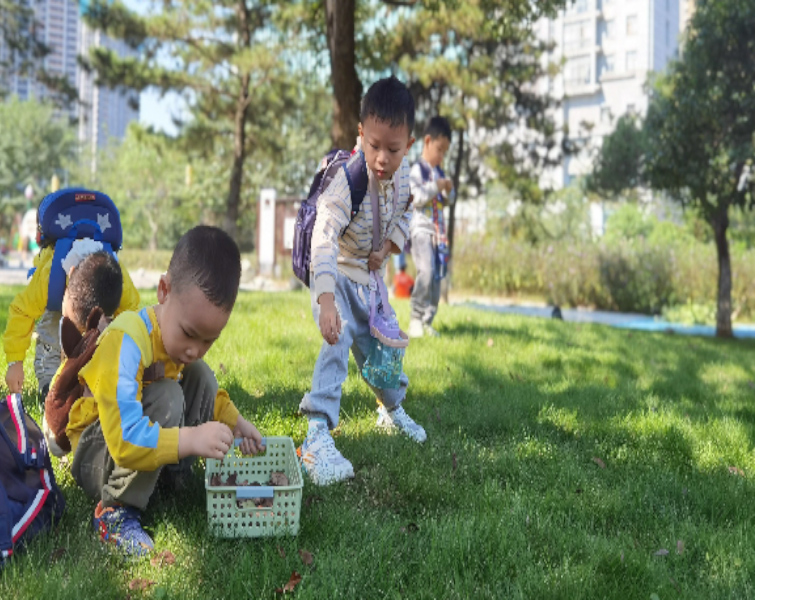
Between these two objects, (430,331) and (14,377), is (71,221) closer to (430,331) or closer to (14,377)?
(14,377)

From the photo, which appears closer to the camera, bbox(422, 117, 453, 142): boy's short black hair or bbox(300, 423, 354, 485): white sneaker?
bbox(300, 423, 354, 485): white sneaker

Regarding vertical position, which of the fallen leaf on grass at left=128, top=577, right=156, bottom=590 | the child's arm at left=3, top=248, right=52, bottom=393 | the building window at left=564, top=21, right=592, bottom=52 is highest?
the building window at left=564, top=21, right=592, bottom=52

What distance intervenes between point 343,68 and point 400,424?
528 centimetres

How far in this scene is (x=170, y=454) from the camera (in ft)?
7.43

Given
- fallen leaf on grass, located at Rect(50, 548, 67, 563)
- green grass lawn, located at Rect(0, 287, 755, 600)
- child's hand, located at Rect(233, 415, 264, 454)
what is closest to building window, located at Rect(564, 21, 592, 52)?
green grass lawn, located at Rect(0, 287, 755, 600)

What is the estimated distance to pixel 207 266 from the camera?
90.0 inches

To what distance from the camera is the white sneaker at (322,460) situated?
119 inches

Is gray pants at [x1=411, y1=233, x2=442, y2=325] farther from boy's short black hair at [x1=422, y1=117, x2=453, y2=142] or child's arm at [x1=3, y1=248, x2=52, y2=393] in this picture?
child's arm at [x1=3, y1=248, x2=52, y2=393]

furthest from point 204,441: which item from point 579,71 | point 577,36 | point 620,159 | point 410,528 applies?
point 579,71

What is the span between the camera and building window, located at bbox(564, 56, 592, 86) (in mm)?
32562

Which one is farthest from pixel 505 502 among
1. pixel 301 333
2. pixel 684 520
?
pixel 301 333

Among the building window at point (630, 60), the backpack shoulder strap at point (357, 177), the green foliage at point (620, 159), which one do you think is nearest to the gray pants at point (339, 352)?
the backpack shoulder strap at point (357, 177)

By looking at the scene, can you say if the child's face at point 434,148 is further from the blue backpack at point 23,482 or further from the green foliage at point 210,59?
the green foliage at point 210,59

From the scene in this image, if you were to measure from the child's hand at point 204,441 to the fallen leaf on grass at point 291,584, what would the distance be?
0.42m
